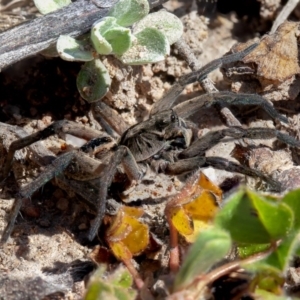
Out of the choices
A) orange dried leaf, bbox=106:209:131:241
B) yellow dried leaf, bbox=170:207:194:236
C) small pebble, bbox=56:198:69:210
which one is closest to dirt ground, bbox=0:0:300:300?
small pebble, bbox=56:198:69:210

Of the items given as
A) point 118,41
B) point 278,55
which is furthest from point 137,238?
point 278,55

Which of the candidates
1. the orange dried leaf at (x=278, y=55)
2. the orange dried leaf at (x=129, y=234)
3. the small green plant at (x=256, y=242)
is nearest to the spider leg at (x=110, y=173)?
the orange dried leaf at (x=129, y=234)

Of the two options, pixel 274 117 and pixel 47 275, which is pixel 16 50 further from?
pixel 274 117

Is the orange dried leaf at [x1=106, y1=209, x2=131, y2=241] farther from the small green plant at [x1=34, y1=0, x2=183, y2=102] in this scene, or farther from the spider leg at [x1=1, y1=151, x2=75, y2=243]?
the small green plant at [x1=34, y1=0, x2=183, y2=102]

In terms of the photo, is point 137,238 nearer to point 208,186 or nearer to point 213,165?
point 208,186

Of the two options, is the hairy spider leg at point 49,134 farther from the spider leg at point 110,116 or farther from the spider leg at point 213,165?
the spider leg at point 213,165

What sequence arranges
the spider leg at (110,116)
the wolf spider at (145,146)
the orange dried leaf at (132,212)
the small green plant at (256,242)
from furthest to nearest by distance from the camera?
1. the spider leg at (110,116)
2. the wolf spider at (145,146)
3. the orange dried leaf at (132,212)
4. the small green plant at (256,242)

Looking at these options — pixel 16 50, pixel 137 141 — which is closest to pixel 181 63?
pixel 137 141
